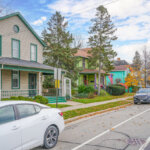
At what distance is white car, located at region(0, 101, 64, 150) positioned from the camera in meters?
4.58

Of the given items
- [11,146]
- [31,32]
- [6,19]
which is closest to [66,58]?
[31,32]

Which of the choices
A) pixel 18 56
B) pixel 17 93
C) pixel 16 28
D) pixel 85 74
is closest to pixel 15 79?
pixel 17 93

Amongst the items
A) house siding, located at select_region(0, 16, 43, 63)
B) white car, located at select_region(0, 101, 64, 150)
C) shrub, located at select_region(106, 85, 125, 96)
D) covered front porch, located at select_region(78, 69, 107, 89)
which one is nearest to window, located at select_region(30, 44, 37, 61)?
house siding, located at select_region(0, 16, 43, 63)

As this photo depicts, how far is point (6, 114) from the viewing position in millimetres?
4820

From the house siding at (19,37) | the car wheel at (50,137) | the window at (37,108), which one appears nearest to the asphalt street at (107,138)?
the car wheel at (50,137)

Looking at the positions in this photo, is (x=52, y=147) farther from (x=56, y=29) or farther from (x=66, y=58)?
(x=56, y=29)

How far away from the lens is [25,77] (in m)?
18.4

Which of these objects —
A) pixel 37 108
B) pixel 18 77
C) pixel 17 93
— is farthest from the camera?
pixel 18 77

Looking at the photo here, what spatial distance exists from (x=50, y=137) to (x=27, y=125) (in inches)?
45.4

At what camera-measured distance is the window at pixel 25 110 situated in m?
5.22

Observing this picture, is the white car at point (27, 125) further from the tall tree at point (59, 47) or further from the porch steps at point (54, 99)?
the tall tree at point (59, 47)

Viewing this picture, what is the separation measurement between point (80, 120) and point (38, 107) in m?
5.05

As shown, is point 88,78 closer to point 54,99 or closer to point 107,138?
point 54,99

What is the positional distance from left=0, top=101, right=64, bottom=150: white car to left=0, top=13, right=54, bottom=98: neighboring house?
9315 mm
